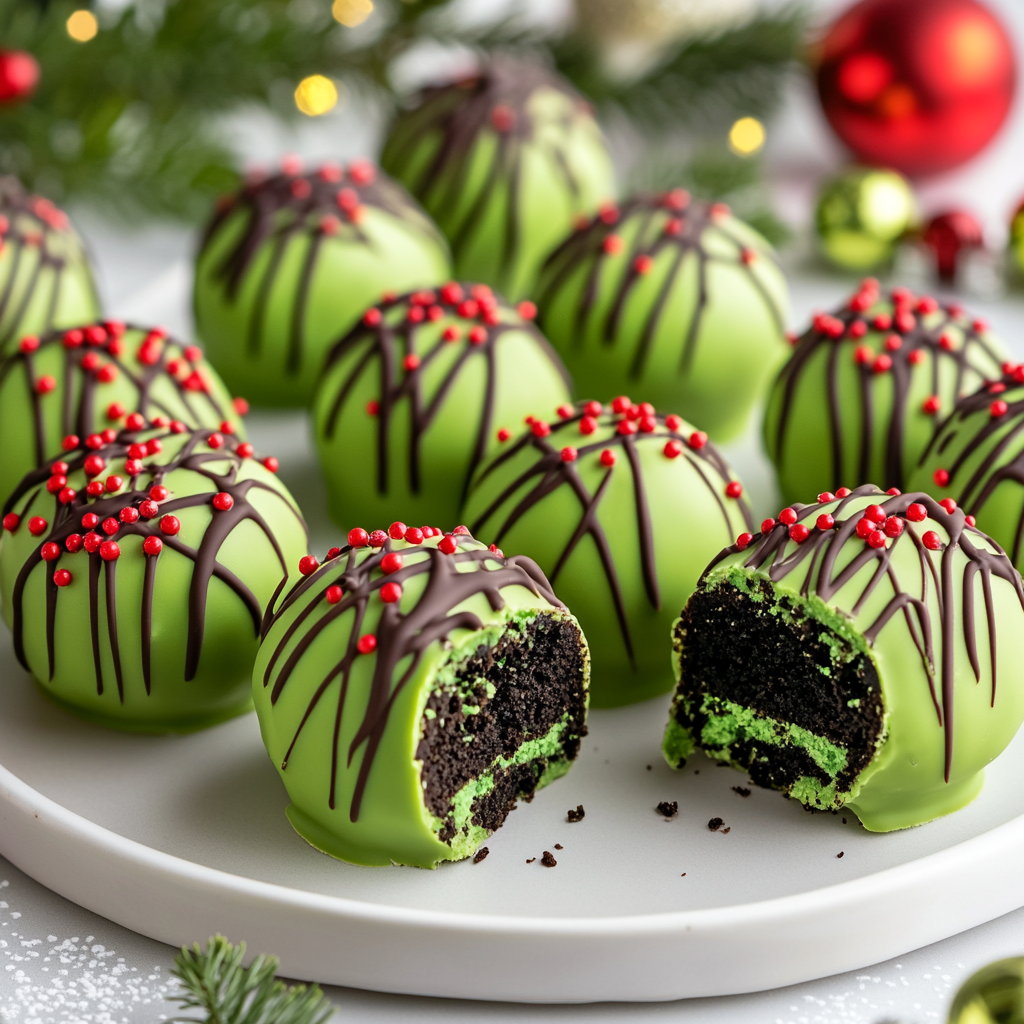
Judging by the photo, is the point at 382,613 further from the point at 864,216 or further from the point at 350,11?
the point at 350,11

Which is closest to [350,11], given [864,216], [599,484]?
[864,216]

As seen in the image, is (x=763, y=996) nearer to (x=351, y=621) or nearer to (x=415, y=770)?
(x=415, y=770)

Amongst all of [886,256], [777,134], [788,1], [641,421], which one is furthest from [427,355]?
[777,134]

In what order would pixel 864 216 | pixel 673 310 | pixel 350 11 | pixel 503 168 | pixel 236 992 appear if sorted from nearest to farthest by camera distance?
pixel 236 992 → pixel 673 310 → pixel 503 168 → pixel 864 216 → pixel 350 11

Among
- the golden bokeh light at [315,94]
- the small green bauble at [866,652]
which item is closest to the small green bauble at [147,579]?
the small green bauble at [866,652]

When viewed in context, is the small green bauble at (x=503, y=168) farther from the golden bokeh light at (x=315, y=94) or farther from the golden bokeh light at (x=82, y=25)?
the golden bokeh light at (x=82, y=25)

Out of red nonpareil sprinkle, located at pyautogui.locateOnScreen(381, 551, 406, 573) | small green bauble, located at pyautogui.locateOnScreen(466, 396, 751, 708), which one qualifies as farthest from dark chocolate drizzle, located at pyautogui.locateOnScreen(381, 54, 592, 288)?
red nonpareil sprinkle, located at pyautogui.locateOnScreen(381, 551, 406, 573)
